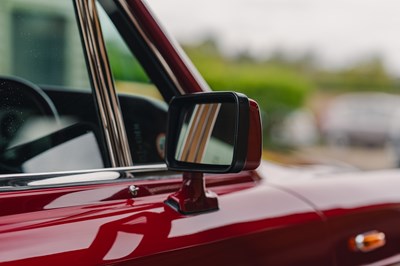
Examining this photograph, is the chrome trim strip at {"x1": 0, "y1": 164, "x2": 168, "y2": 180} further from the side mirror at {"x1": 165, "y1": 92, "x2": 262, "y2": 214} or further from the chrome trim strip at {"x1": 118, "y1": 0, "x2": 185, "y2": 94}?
the chrome trim strip at {"x1": 118, "y1": 0, "x2": 185, "y2": 94}

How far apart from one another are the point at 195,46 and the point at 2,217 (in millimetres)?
21341

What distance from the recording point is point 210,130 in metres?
1.58

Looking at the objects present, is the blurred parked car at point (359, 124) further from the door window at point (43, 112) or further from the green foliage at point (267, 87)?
the door window at point (43, 112)

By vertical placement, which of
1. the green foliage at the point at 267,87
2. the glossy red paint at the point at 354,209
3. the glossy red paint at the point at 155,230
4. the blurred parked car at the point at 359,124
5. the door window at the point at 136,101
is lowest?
the blurred parked car at the point at 359,124

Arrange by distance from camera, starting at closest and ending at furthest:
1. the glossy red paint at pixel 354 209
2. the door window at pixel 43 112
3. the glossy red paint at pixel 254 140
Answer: the glossy red paint at pixel 254 140
the door window at pixel 43 112
the glossy red paint at pixel 354 209

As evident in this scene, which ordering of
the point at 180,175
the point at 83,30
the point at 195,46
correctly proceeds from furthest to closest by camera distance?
the point at 195,46 → the point at 180,175 → the point at 83,30

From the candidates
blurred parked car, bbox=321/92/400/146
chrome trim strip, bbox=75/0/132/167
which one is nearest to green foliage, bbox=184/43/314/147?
blurred parked car, bbox=321/92/400/146

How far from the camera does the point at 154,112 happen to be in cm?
192

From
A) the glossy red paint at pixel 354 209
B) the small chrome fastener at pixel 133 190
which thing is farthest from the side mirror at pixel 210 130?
the glossy red paint at pixel 354 209

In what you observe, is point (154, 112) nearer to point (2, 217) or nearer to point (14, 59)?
point (14, 59)

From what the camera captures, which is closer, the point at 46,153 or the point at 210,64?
the point at 46,153

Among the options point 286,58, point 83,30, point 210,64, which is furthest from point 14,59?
point 286,58

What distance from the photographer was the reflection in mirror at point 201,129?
1.50 m

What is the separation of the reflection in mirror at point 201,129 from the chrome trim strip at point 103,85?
0.19m
